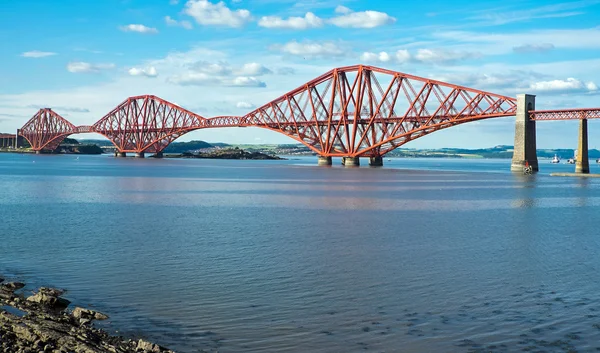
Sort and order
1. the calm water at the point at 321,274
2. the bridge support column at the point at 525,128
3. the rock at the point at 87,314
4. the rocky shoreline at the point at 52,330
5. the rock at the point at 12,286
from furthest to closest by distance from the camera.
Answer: the bridge support column at the point at 525,128 < the rock at the point at 12,286 < the rock at the point at 87,314 < the calm water at the point at 321,274 < the rocky shoreline at the point at 52,330

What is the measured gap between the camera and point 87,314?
13203 mm

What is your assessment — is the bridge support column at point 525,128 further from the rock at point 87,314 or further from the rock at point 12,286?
the rock at point 87,314

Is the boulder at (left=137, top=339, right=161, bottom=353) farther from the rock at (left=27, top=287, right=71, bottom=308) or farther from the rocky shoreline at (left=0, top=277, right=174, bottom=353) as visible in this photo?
the rock at (left=27, top=287, right=71, bottom=308)

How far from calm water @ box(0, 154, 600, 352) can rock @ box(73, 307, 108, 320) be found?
0.31 m

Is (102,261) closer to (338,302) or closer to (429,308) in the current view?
(338,302)

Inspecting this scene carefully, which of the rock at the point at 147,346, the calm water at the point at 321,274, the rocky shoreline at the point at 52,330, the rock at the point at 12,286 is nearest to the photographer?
the rocky shoreline at the point at 52,330

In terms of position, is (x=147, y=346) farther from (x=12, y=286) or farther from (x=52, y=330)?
(x=12, y=286)

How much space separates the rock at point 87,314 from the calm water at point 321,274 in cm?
31

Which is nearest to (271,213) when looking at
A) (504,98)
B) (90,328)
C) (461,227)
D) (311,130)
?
(461,227)

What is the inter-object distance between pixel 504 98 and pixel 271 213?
215 feet

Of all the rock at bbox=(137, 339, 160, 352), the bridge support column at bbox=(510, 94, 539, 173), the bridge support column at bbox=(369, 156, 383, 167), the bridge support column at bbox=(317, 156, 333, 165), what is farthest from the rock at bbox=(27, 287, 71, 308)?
the bridge support column at bbox=(369, 156, 383, 167)

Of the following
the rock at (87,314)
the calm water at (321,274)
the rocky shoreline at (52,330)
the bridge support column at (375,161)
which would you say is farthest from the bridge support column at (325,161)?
the rock at (87,314)

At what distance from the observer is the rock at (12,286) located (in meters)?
15.3

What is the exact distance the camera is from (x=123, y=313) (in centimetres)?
1366
